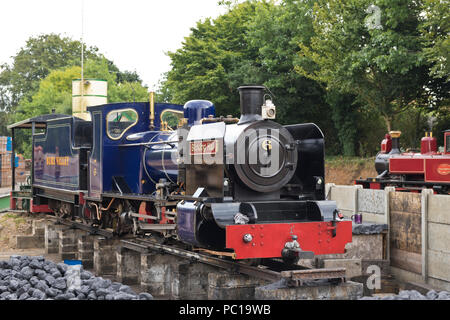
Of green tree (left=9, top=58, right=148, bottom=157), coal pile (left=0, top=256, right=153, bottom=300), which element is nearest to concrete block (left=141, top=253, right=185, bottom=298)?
coal pile (left=0, top=256, right=153, bottom=300)

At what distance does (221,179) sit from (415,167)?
1070 centimetres

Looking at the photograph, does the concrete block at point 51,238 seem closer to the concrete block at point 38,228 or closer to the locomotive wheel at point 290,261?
the concrete block at point 38,228

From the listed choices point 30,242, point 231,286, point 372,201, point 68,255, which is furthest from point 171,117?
point 30,242

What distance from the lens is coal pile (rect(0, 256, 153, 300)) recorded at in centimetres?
729

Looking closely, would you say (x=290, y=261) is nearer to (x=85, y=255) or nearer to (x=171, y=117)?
(x=171, y=117)

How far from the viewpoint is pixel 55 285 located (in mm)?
7734

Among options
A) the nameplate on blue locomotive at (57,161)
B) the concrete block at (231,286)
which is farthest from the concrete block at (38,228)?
the concrete block at (231,286)

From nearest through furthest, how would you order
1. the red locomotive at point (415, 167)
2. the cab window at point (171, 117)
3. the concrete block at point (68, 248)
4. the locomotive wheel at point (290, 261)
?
1. the locomotive wheel at point (290, 261)
2. the cab window at point (171, 117)
3. the concrete block at point (68, 248)
4. the red locomotive at point (415, 167)

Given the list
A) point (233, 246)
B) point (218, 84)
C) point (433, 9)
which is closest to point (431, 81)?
point (433, 9)

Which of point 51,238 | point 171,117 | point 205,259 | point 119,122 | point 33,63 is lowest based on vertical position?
point 51,238

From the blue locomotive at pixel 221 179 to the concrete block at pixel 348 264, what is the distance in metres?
2.49

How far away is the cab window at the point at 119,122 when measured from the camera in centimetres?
1228

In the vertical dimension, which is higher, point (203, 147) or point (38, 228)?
point (203, 147)
